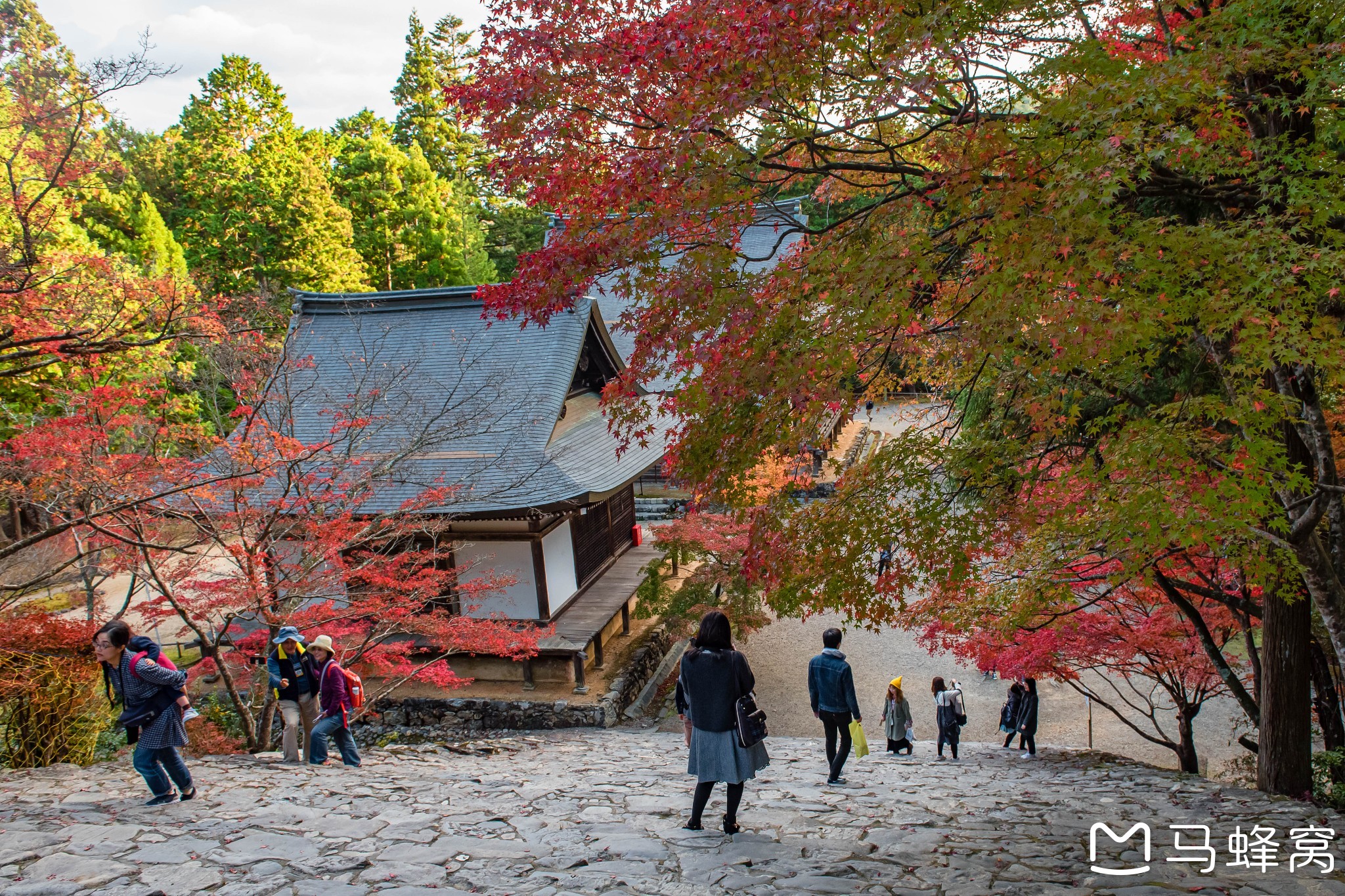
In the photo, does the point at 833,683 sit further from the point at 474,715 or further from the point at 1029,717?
the point at 474,715

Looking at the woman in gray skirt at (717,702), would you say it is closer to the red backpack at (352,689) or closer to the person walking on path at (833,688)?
the person walking on path at (833,688)

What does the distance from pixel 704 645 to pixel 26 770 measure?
618 cm

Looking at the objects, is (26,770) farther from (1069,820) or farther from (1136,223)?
(1136,223)

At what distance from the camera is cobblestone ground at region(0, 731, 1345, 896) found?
4.26m

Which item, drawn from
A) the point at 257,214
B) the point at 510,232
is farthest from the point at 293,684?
the point at 510,232

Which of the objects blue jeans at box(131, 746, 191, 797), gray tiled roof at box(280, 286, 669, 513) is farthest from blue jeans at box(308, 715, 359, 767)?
gray tiled roof at box(280, 286, 669, 513)

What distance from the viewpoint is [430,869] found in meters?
4.49

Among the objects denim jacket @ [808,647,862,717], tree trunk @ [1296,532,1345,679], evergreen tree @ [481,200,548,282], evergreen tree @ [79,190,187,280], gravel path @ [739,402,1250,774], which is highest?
evergreen tree @ [481,200,548,282]

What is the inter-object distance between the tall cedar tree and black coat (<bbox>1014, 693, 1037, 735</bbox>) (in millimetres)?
4682

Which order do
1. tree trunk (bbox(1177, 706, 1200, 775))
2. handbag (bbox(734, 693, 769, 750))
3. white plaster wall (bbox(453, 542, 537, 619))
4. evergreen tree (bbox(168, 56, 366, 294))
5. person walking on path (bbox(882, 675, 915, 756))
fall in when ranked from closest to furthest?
handbag (bbox(734, 693, 769, 750))
tree trunk (bbox(1177, 706, 1200, 775))
person walking on path (bbox(882, 675, 915, 756))
white plaster wall (bbox(453, 542, 537, 619))
evergreen tree (bbox(168, 56, 366, 294))

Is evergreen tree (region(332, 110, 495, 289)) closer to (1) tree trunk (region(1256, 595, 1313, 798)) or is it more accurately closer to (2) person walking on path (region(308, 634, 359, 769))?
(2) person walking on path (region(308, 634, 359, 769))

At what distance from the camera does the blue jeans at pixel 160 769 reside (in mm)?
5367

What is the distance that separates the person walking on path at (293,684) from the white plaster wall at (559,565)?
6092 mm

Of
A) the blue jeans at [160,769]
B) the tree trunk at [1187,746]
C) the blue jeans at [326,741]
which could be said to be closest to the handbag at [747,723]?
the blue jeans at [160,769]
